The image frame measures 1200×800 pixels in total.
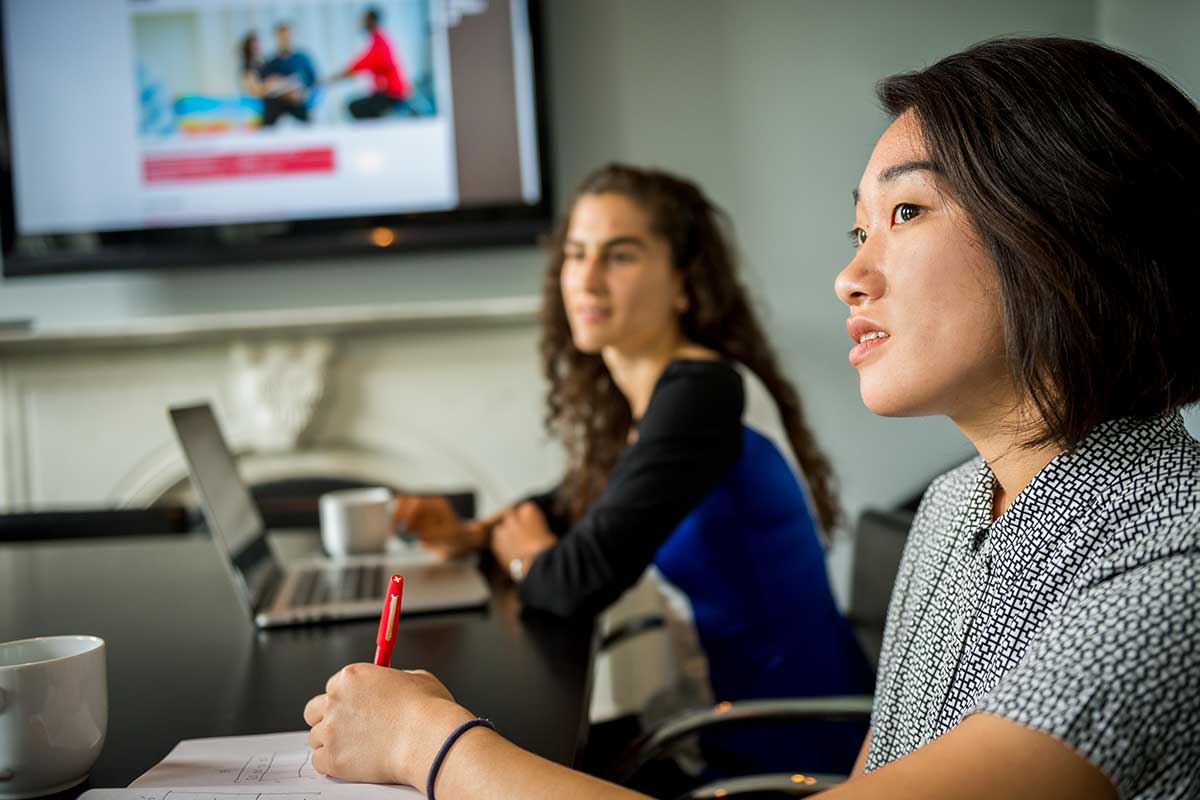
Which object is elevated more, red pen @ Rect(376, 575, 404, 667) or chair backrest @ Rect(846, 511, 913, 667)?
red pen @ Rect(376, 575, 404, 667)

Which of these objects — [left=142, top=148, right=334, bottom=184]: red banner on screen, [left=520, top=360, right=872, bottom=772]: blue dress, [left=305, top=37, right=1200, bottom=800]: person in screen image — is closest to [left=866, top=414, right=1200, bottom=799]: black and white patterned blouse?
[left=305, top=37, right=1200, bottom=800]: person in screen image

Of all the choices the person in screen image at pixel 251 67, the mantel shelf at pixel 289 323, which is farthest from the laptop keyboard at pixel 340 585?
the person in screen image at pixel 251 67

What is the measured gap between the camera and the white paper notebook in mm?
752

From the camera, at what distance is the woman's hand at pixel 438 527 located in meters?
1.67

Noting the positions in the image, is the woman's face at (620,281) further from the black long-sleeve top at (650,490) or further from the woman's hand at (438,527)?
the woman's hand at (438,527)

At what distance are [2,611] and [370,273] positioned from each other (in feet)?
6.43

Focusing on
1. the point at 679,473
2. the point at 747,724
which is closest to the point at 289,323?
the point at 679,473

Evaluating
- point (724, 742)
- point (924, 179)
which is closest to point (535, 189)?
point (724, 742)

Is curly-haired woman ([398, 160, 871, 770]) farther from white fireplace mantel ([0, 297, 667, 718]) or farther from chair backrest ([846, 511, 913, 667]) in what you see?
white fireplace mantel ([0, 297, 667, 718])

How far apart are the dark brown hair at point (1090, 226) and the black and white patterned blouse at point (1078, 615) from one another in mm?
39

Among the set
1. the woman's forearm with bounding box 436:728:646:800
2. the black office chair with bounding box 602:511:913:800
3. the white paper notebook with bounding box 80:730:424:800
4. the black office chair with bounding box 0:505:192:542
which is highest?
the woman's forearm with bounding box 436:728:646:800

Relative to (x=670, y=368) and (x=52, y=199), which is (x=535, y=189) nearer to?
(x=52, y=199)

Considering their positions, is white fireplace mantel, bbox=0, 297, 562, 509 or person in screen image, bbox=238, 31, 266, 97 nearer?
person in screen image, bbox=238, 31, 266, 97

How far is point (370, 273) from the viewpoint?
10.6ft
